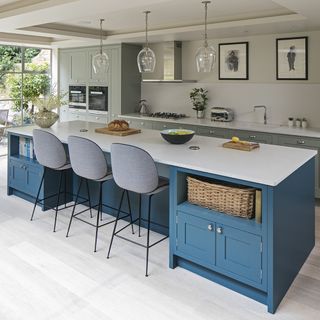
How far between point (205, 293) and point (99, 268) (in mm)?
918

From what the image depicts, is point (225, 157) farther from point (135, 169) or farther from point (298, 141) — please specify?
point (298, 141)

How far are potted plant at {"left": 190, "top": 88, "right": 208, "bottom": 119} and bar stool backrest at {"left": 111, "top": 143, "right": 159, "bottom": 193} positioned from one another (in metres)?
3.45

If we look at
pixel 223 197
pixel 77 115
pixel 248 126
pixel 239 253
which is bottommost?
pixel 239 253

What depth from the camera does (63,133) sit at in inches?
173

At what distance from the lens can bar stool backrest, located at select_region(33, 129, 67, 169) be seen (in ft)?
12.6

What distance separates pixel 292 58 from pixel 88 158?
3.47m

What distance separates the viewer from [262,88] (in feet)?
18.7

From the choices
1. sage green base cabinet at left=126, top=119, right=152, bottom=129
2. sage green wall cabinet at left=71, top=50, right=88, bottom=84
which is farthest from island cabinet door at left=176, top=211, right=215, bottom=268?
sage green wall cabinet at left=71, top=50, right=88, bottom=84

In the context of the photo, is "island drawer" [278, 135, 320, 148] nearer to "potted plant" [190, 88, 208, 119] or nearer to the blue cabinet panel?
"potted plant" [190, 88, 208, 119]

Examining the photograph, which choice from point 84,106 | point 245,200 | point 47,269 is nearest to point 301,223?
point 245,200

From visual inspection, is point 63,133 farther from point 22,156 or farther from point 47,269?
point 47,269

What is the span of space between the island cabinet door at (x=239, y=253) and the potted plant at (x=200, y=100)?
3835 mm

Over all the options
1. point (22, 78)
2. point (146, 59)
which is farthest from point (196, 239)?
point (22, 78)

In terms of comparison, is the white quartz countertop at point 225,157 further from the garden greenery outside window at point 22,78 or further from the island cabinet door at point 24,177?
the garden greenery outside window at point 22,78
